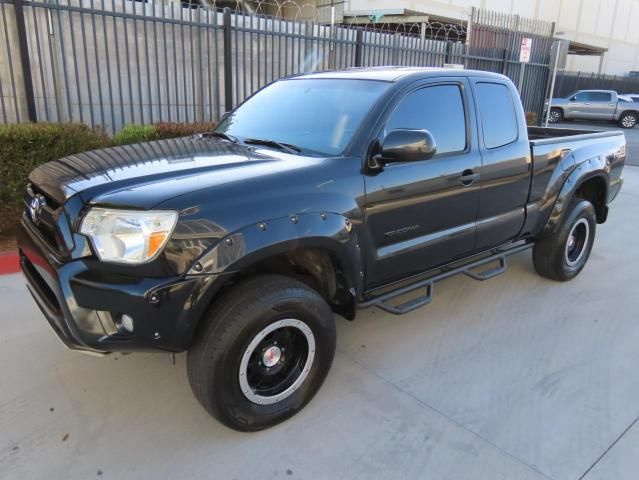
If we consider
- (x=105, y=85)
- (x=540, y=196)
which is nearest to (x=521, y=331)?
(x=540, y=196)

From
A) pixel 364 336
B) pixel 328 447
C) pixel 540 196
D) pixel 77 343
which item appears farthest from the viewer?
pixel 540 196

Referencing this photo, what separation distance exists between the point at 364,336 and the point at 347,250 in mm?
1131

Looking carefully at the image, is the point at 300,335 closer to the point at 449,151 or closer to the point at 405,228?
the point at 405,228

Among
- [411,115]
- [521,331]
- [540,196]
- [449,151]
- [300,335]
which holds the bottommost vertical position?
[521,331]

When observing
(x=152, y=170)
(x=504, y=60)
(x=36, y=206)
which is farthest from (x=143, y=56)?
(x=504, y=60)

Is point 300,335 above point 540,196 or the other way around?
the other way around

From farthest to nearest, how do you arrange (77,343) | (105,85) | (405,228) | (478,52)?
1. (478,52)
2. (105,85)
3. (405,228)
4. (77,343)

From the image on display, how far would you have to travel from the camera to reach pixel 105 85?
757cm

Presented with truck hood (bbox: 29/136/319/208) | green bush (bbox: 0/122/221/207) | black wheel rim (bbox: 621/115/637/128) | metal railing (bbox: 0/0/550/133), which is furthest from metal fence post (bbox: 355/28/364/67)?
black wheel rim (bbox: 621/115/637/128)

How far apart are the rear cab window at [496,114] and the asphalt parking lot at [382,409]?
4.67 feet

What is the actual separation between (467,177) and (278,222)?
167 centimetres

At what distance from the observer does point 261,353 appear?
2.79 m

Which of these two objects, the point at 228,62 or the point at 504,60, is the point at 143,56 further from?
the point at 504,60

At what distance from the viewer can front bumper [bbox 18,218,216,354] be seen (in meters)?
2.33
